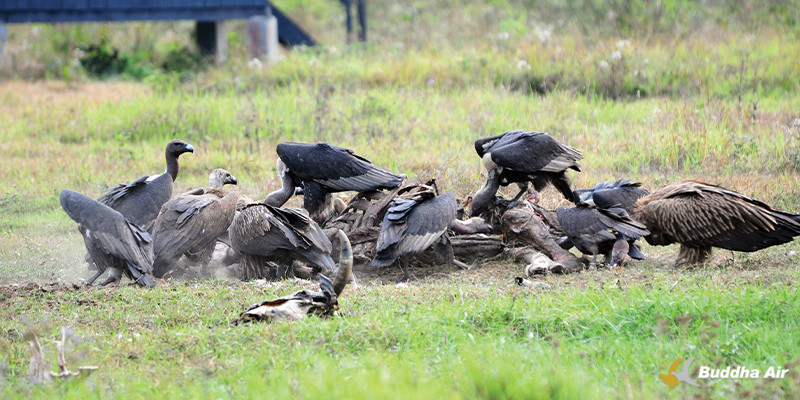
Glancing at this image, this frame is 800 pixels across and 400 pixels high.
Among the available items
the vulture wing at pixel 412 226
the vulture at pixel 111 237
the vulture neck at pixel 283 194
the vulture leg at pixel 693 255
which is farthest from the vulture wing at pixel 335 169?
the vulture leg at pixel 693 255

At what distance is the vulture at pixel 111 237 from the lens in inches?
238

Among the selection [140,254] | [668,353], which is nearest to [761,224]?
[668,353]

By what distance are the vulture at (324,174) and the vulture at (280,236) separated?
3.10ft

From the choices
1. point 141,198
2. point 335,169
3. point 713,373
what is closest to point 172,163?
point 141,198

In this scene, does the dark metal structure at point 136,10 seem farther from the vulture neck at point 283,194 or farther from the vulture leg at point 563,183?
the vulture leg at point 563,183

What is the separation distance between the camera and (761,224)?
18.9 ft

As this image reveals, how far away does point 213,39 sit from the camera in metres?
18.4

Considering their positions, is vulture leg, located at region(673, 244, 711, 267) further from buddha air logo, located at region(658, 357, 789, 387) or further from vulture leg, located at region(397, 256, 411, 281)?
buddha air logo, located at region(658, 357, 789, 387)

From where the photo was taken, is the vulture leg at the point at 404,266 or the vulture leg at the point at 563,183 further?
the vulture leg at the point at 563,183

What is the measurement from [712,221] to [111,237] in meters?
4.37

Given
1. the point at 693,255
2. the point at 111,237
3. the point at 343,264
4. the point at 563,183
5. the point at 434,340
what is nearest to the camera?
the point at 434,340

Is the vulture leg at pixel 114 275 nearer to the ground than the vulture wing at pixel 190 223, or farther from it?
nearer to the ground

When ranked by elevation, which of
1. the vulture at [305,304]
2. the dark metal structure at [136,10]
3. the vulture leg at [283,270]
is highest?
the dark metal structure at [136,10]

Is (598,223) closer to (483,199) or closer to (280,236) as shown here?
(483,199)
